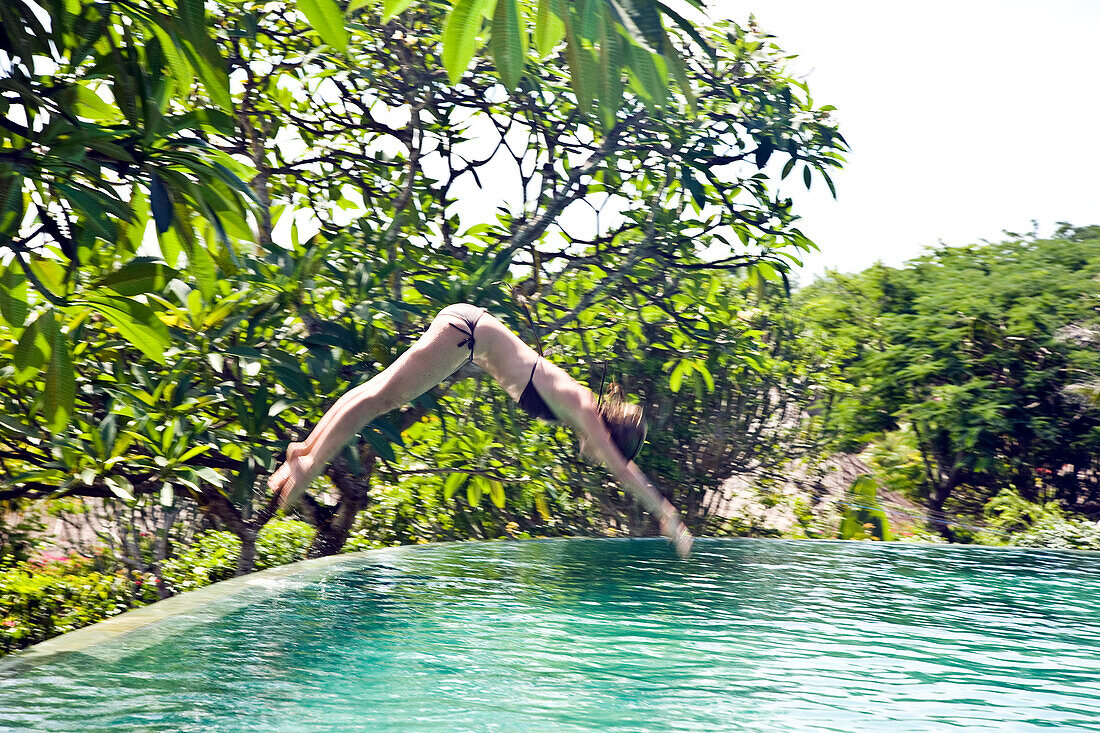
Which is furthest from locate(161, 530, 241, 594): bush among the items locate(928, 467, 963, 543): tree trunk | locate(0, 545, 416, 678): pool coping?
locate(928, 467, 963, 543): tree trunk

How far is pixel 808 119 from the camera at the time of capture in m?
5.74

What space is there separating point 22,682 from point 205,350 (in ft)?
8.86

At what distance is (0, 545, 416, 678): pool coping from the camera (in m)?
2.16

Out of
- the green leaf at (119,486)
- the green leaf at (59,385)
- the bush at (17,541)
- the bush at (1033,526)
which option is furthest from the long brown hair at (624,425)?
the bush at (1033,526)

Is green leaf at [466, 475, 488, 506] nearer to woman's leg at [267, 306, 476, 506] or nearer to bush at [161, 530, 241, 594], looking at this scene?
bush at [161, 530, 241, 594]

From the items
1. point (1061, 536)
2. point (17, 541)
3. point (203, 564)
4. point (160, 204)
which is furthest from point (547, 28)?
point (1061, 536)

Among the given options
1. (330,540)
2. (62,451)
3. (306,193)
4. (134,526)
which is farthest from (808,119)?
(134,526)

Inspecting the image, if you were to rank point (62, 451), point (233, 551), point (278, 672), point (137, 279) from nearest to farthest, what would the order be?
point (278, 672), point (137, 279), point (62, 451), point (233, 551)

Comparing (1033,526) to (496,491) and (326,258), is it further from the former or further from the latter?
(326,258)

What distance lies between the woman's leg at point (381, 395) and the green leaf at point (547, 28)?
166 centimetres

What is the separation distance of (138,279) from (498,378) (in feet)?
3.94

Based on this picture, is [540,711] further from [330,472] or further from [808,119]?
[808,119]

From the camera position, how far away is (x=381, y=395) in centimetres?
321

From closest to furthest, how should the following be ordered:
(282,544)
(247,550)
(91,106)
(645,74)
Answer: (645,74) < (91,106) < (247,550) < (282,544)
